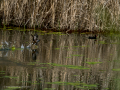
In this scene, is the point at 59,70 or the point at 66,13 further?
the point at 66,13

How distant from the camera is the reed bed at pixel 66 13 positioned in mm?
13672

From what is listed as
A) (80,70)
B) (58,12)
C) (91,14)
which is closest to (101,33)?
(91,14)

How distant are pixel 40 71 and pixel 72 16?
26.6 ft

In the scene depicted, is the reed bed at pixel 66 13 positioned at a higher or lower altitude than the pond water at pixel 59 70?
higher

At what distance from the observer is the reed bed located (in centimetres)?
1367

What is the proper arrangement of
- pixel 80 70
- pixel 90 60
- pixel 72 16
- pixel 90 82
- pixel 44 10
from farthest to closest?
pixel 44 10
pixel 72 16
pixel 90 60
pixel 80 70
pixel 90 82

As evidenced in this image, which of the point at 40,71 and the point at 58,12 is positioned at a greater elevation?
the point at 58,12

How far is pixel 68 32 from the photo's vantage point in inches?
546

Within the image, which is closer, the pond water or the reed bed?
the pond water

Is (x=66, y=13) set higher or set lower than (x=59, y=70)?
higher

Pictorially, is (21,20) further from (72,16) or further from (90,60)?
(90,60)

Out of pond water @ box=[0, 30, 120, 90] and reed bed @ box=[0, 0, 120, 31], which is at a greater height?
reed bed @ box=[0, 0, 120, 31]

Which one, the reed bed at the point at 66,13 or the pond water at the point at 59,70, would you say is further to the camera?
the reed bed at the point at 66,13

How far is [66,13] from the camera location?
13.5m
